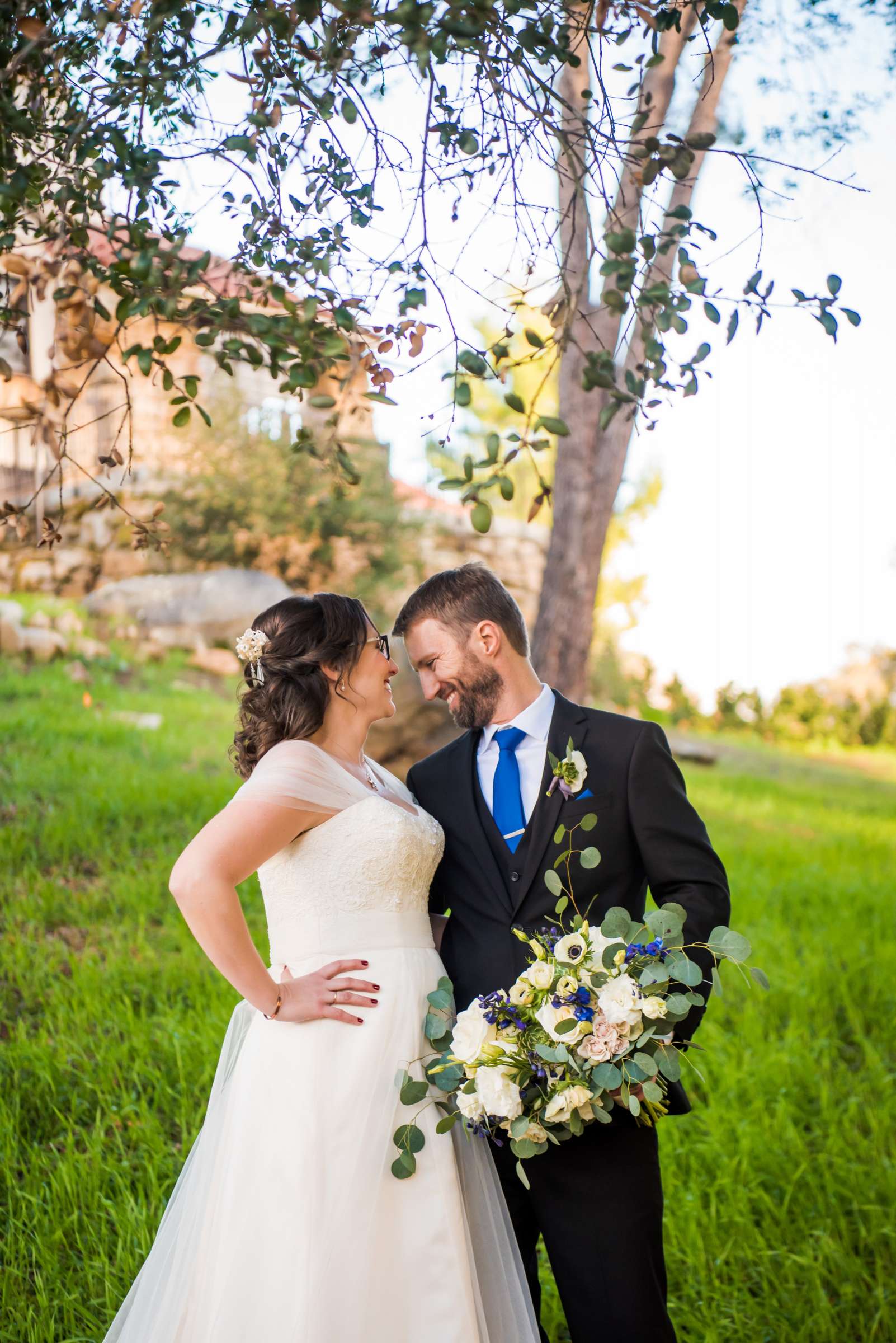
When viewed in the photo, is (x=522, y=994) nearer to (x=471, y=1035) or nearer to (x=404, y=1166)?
(x=471, y=1035)

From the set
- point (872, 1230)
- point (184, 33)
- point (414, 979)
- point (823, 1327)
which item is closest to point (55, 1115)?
point (414, 979)

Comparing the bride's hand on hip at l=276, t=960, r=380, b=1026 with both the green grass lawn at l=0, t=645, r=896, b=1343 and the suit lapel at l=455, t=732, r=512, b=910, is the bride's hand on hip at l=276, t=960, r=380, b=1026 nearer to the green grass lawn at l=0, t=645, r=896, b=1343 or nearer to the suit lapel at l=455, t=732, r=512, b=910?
the suit lapel at l=455, t=732, r=512, b=910

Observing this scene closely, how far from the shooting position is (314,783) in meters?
2.54

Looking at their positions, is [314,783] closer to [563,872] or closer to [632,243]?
[563,872]

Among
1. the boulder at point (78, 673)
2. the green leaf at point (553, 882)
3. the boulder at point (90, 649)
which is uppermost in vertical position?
the green leaf at point (553, 882)

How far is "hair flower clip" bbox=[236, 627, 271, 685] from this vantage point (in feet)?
8.99

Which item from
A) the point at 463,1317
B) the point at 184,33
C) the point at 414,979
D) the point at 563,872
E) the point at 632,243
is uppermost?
the point at 184,33

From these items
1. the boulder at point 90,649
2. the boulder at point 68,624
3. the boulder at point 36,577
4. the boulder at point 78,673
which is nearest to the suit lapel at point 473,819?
the boulder at point 78,673

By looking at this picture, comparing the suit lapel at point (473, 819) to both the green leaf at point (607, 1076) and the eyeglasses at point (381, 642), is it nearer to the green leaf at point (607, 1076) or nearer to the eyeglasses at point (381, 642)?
the eyeglasses at point (381, 642)

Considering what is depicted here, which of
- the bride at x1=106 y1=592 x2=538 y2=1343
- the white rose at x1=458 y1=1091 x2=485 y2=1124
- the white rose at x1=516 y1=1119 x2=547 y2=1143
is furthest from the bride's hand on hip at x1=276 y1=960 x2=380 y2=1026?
the white rose at x1=516 y1=1119 x2=547 y2=1143

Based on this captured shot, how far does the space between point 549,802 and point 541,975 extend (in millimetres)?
597

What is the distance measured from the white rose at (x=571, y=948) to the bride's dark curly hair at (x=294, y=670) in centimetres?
92

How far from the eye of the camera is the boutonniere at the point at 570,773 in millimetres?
2523

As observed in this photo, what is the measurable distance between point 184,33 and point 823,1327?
A: 3786 mm
